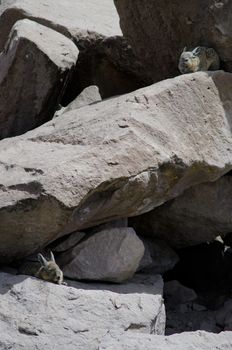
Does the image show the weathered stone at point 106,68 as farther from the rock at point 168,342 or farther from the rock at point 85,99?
the rock at point 168,342

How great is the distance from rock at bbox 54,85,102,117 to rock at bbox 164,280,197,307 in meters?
1.51

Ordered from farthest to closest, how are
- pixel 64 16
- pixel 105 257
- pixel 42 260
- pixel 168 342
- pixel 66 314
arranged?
pixel 64 16, pixel 105 257, pixel 42 260, pixel 66 314, pixel 168 342

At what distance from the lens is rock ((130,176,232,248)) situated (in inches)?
197

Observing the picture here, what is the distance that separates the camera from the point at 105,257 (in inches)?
171

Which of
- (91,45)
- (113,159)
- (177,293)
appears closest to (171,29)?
(91,45)

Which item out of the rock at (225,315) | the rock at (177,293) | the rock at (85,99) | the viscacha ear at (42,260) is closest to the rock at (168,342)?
the viscacha ear at (42,260)

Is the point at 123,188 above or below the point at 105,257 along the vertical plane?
above

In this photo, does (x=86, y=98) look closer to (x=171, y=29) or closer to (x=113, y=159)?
(x=171, y=29)

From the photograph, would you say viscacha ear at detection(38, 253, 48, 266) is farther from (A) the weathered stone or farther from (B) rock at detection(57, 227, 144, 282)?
(A) the weathered stone

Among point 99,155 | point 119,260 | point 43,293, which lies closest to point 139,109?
point 99,155

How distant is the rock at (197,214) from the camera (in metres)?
5.02

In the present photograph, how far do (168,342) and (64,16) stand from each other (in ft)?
13.0

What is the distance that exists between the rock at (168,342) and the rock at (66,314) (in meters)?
0.33

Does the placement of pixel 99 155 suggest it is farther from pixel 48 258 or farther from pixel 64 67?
pixel 64 67
